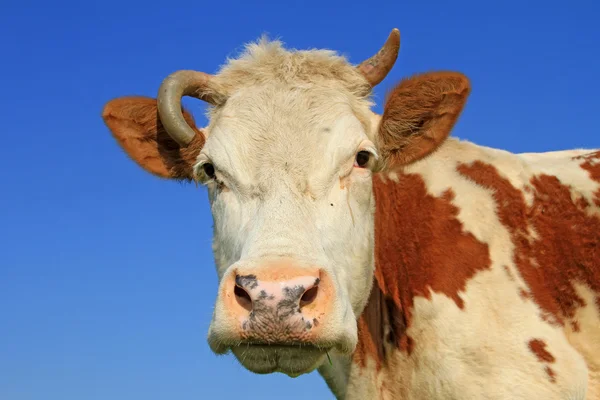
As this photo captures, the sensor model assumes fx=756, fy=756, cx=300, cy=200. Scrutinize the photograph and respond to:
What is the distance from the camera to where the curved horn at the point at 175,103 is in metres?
6.14

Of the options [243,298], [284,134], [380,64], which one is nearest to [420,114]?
[380,64]

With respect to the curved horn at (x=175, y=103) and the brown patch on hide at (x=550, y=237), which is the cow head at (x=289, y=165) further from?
the brown patch on hide at (x=550, y=237)

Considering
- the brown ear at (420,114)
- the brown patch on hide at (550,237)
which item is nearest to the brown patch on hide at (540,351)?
the brown patch on hide at (550,237)

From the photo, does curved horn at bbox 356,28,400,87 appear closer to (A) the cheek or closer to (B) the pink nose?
(A) the cheek

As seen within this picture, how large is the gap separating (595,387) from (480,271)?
1408 mm

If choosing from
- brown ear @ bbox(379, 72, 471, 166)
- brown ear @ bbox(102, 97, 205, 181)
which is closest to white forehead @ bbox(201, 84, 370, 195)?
brown ear @ bbox(379, 72, 471, 166)

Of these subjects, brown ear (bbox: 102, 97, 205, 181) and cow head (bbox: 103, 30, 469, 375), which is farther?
brown ear (bbox: 102, 97, 205, 181)

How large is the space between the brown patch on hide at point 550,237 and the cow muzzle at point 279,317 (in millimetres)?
2542

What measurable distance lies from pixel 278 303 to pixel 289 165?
4.15 feet

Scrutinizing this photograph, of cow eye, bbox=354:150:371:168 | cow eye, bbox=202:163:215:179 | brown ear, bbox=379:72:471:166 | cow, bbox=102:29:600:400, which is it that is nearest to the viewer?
cow, bbox=102:29:600:400

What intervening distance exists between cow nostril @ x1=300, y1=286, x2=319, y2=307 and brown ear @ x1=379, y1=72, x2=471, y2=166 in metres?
2.27

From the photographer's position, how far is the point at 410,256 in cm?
655

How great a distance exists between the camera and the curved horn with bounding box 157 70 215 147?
6.14 m

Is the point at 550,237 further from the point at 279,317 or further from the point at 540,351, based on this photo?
the point at 279,317
